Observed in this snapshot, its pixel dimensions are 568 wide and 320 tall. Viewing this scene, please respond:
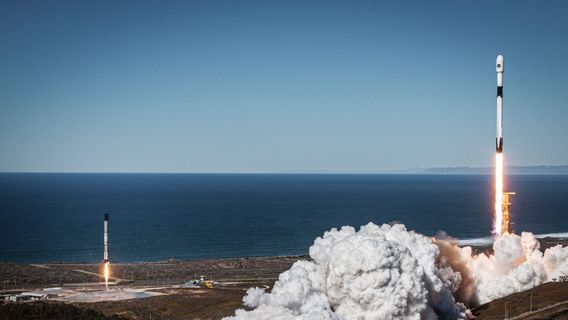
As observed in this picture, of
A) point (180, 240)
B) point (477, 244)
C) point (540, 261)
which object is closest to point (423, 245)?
point (540, 261)

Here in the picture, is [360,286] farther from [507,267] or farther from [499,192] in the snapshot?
[499,192]

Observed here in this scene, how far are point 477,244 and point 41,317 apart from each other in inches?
4214

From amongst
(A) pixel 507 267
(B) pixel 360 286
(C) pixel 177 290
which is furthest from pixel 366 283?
(C) pixel 177 290

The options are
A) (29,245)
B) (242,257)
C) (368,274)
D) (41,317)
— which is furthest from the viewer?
(29,245)

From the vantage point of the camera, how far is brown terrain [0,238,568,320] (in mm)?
66000

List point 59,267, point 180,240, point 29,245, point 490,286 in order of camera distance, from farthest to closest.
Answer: point 180,240
point 29,245
point 59,267
point 490,286

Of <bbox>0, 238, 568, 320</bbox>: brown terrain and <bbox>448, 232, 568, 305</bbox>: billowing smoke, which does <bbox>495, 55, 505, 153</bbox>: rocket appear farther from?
<bbox>0, 238, 568, 320</bbox>: brown terrain

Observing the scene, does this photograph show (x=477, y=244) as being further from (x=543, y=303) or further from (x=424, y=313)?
(x=424, y=313)

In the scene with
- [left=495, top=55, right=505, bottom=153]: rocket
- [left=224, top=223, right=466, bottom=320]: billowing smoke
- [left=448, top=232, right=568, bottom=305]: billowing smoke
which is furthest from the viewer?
[left=495, top=55, right=505, bottom=153]: rocket

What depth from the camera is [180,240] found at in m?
165

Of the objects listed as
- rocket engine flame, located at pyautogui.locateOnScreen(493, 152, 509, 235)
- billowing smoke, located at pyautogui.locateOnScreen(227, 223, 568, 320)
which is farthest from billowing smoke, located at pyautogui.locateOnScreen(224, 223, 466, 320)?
rocket engine flame, located at pyautogui.locateOnScreen(493, 152, 509, 235)

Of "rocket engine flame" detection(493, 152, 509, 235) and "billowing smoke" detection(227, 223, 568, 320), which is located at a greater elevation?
"rocket engine flame" detection(493, 152, 509, 235)

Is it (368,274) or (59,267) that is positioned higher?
(368,274)

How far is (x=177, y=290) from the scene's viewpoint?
313 ft
